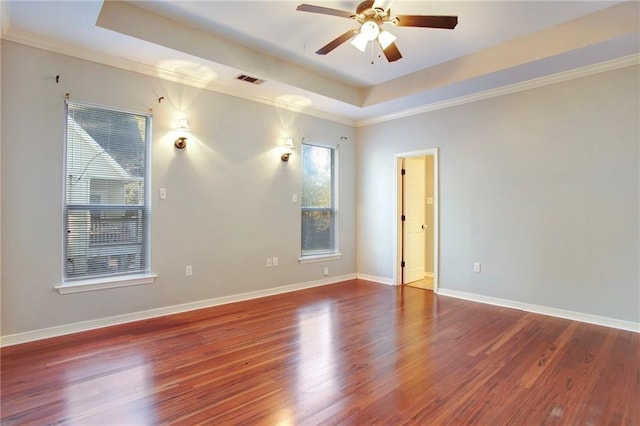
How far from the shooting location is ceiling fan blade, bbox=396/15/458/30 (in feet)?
8.25

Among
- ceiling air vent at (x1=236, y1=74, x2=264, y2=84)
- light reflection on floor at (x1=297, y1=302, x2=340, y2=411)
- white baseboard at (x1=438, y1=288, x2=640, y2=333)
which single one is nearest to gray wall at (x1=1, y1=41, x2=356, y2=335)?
ceiling air vent at (x1=236, y1=74, x2=264, y2=84)

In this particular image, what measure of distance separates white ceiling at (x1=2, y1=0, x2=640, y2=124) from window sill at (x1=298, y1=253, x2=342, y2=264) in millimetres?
2492

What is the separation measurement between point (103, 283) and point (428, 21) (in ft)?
12.8

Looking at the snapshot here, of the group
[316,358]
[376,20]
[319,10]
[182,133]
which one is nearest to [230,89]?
[182,133]

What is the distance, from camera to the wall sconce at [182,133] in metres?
3.92

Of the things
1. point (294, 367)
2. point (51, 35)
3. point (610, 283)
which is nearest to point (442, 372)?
point (294, 367)

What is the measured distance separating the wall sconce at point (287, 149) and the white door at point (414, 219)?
197cm

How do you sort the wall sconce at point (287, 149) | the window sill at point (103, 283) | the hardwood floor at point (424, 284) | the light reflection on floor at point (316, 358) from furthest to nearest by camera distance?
the hardwood floor at point (424, 284) → the wall sconce at point (287, 149) → the window sill at point (103, 283) → the light reflection on floor at point (316, 358)

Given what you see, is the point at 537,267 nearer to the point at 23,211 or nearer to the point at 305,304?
the point at 305,304

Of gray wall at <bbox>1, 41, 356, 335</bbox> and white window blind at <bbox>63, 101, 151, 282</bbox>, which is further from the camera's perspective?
white window blind at <bbox>63, 101, 151, 282</bbox>

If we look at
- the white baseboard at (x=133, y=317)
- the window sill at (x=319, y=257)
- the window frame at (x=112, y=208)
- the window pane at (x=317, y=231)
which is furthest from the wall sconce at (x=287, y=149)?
the white baseboard at (x=133, y=317)

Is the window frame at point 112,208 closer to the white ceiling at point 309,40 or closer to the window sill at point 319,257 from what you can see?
the white ceiling at point 309,40

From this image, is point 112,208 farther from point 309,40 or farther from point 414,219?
point 414,219

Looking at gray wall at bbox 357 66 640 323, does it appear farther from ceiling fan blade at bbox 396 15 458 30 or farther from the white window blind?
the white window blind
